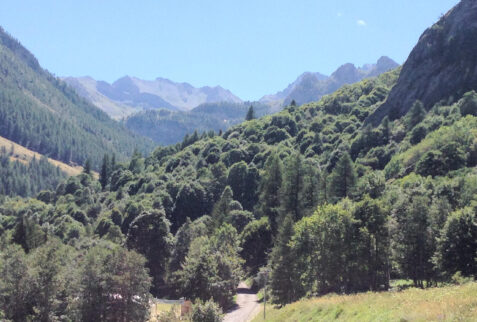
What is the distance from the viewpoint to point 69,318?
179 ft

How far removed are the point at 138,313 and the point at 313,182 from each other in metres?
43.1

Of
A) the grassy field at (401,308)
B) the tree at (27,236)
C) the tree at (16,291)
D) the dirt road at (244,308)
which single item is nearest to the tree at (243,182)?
→ the dirt road at (244,308)

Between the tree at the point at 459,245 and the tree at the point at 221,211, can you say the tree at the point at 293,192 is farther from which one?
the tree at the point at 459,245

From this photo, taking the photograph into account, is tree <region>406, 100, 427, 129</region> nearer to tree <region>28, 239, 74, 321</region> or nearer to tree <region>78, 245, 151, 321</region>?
tree <region>78, 245, 151, 321</region>

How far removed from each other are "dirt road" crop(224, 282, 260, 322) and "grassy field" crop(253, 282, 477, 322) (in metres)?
21.2

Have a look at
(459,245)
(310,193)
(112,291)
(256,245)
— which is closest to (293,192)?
(310,193)

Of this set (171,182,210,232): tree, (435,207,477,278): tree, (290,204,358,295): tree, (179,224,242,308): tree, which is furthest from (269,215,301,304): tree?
(171,182,210,232): tree

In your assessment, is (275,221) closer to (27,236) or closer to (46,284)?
(27,236)

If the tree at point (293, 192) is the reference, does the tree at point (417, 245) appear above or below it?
below

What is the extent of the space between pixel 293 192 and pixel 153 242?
1058 inches

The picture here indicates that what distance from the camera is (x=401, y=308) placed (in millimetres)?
24797

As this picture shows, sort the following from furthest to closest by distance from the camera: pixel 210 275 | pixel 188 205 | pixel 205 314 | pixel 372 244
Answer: pixel 188 205 → pixel 210 275 → pixel 372 244 → pixel 205 314

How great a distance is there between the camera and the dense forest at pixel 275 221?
160 ft

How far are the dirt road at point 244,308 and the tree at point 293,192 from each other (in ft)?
50.8
